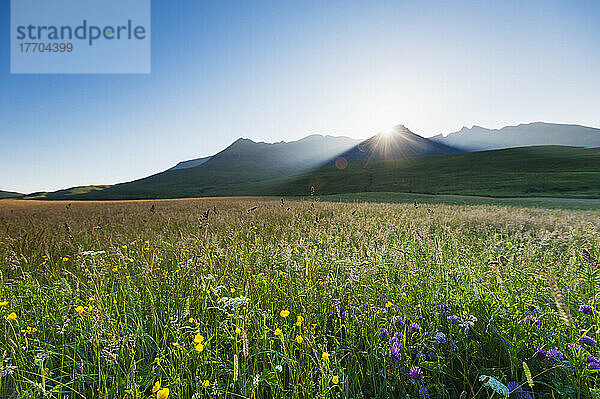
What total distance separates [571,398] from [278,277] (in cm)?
251

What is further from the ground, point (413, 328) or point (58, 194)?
point (58, 194)

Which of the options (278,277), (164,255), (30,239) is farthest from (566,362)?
(30,239)

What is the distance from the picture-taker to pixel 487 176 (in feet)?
205

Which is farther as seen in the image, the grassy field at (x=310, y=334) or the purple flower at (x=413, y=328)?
the purple flower at (x=413, y=328)

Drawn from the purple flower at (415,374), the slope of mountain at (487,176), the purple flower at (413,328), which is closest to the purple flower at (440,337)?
the purple flower at (413,328)

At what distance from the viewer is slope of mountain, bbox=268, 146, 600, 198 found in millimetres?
47125

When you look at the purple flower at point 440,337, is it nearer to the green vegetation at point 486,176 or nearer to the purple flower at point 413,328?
the purple flower at point 413,328

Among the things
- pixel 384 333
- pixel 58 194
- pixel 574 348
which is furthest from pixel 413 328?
pixel 58 194

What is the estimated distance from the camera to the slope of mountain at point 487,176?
4712 centimetres

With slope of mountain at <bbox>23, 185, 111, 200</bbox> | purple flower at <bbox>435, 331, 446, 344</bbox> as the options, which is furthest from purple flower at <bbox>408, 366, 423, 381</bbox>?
slope of mountain at <bbox>23, 185, 111, 200</bbox>

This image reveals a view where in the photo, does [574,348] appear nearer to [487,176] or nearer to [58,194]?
[487,176]

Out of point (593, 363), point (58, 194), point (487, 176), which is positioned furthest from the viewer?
point (58, 194)

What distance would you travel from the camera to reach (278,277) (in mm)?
3223

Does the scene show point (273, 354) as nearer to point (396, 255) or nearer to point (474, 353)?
point (474, 353)
